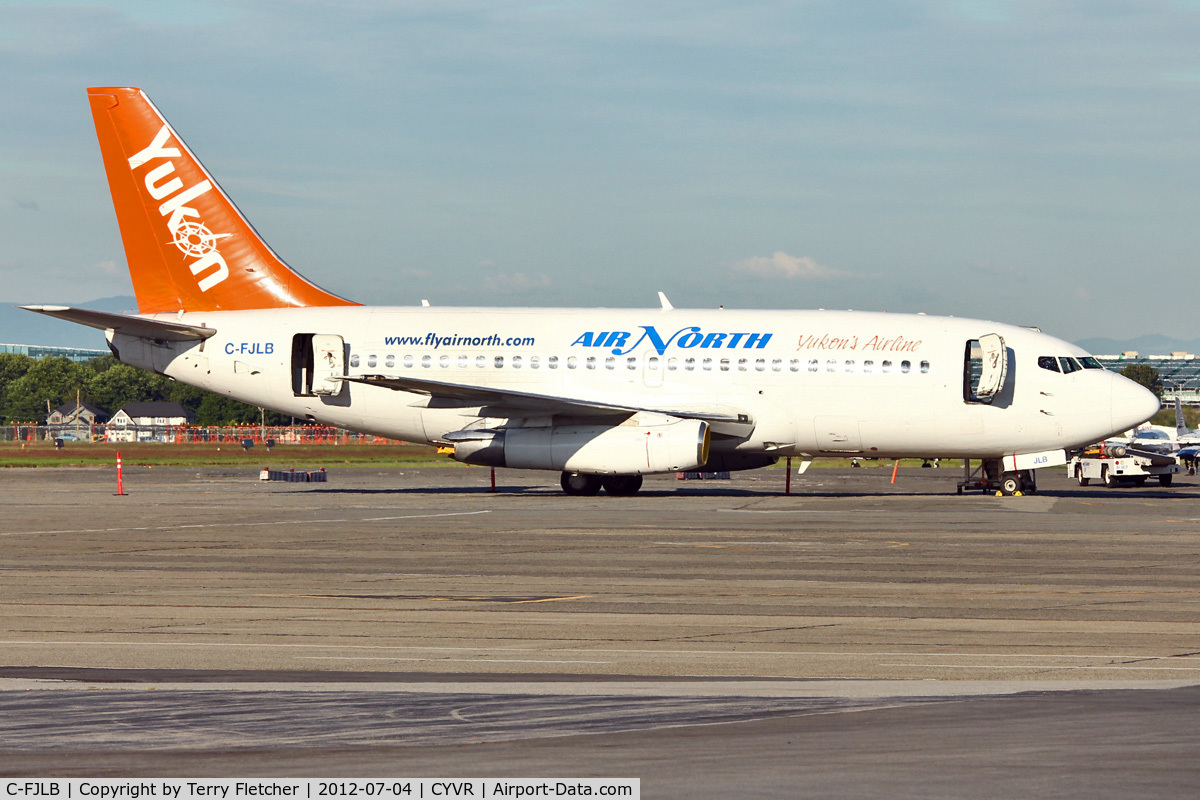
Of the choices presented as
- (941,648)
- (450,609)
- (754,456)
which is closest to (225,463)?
(754,456)

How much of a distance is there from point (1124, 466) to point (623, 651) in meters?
41.3

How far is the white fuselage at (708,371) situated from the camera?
35125 mm

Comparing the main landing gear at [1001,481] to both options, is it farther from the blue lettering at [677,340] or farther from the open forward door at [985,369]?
the blue lettering at [677,340]

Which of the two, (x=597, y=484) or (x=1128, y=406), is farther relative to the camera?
(x=597, y=484)

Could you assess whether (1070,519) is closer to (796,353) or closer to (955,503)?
(955,503)

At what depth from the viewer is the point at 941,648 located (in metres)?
12.5

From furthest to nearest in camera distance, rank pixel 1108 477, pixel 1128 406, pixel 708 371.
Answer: pixel 1108 477, pixel 708 371, pixel 1128 406

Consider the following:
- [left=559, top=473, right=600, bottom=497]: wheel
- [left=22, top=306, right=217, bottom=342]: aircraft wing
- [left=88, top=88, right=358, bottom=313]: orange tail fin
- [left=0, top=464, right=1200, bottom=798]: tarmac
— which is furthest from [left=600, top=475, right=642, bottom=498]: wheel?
[left=22, top=306, right=217, bottom=342]: aircraft wing

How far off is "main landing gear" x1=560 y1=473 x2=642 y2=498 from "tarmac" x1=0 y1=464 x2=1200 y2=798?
28.0 ft

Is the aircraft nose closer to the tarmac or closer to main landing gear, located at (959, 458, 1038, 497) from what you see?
main landing gear, located at (959, 458, 1038, 497)

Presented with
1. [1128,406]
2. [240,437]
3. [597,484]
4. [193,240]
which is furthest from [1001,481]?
[240,437]

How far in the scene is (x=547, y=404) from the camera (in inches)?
1372

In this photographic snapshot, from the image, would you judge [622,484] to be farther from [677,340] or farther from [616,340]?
[677,340]

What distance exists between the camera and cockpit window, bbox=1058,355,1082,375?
1390 inches
